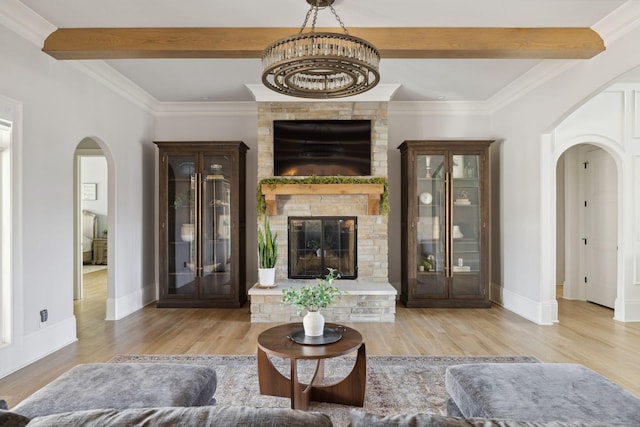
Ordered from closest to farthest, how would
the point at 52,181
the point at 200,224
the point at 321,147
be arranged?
the point at 52,181
the point at 321,147
the point at 200,224

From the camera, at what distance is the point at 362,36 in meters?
3.44

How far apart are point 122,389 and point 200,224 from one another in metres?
3.63

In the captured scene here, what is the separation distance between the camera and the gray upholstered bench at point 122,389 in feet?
5.55

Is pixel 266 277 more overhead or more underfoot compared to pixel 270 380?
more overhead

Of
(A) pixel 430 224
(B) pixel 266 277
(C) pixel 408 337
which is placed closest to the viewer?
(C) pixel 408 337

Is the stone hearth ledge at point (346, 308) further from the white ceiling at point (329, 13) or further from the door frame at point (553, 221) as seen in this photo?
the white ceiling at point (329, 13)

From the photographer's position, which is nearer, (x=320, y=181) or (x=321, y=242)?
(x=320, y=181)

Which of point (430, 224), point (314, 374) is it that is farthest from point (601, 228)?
point (314, 374)

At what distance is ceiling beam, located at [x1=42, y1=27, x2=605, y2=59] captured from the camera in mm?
3404

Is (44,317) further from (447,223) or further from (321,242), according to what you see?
(447,223)

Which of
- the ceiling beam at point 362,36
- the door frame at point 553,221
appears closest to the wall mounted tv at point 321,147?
the ceiling beam at point 362,36

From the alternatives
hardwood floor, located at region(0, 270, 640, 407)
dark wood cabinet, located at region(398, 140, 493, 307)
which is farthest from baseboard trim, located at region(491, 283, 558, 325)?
dark wood cabinet, located at region(398, 140, 493, 307)

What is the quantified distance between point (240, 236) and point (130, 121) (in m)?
2.05

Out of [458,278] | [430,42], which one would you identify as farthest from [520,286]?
[430,42]
